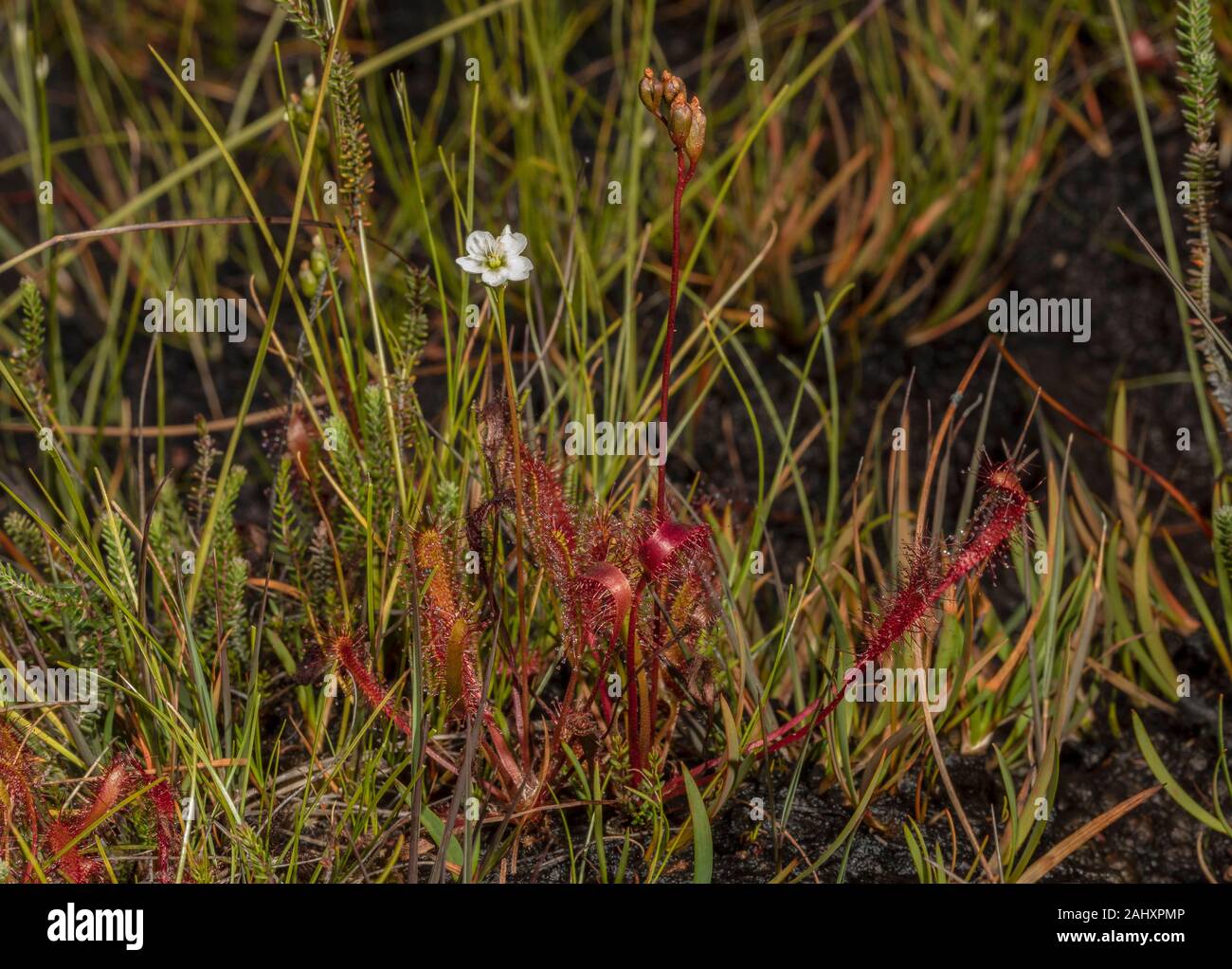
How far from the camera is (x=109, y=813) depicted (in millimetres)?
1090

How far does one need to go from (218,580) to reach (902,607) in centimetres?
75

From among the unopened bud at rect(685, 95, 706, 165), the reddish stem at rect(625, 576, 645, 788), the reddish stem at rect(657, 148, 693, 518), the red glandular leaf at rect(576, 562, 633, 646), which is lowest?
the reddish stem at rect(625, 576, 645, 788)

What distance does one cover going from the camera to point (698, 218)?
2195mm

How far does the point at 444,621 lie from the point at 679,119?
0.53 meters

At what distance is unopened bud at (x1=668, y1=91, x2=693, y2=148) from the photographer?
94 centimetres

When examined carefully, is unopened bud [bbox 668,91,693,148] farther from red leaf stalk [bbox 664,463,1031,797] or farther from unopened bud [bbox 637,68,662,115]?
red leaf stalk [bbox 664,463,1031,797]

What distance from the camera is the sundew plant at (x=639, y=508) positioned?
3.91ft

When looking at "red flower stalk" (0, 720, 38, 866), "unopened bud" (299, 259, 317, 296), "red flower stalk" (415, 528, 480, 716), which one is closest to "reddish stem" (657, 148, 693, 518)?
"red flower stalk" (415, 528, 480, 716)

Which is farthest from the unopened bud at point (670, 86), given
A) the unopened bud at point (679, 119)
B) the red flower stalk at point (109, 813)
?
the red flower stalk at point (109, 813)

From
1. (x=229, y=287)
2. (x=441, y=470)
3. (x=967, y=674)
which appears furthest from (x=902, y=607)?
(x=229, y=287)

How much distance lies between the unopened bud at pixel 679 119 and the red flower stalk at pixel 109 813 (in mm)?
748

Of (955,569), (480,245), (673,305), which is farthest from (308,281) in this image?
(955,569)

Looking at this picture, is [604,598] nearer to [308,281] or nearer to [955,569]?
[955,569]
